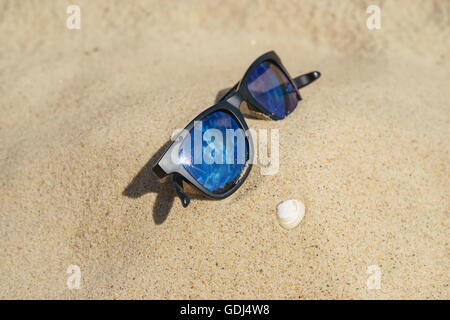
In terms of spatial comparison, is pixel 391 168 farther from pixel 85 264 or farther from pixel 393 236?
pixel 85 264

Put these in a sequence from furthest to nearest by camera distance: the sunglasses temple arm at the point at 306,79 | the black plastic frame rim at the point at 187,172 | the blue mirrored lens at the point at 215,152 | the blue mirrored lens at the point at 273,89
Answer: the sunglasses temple arm at the point at 306,79, the blue mirrored lens at the point at 273,89, the blue mirrored lens at the point at 215,152, the black plastic frame rim at the point at 187,172

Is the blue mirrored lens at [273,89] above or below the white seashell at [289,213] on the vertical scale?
above

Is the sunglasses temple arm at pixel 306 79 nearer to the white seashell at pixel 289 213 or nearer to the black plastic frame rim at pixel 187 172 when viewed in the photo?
the black plastic frame rim at pixel 187 172

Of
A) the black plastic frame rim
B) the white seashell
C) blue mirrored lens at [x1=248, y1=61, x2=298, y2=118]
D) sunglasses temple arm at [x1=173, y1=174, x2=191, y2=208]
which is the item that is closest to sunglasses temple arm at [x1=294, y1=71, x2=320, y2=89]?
blue mirrored lens at [x1=248, y1=61, x2=298, y2=118]

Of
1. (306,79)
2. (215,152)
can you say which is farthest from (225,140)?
(306,79)

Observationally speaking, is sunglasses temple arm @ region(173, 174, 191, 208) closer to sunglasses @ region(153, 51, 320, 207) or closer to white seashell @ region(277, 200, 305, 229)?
sunglasses @ region(153, 51, 320, 207)

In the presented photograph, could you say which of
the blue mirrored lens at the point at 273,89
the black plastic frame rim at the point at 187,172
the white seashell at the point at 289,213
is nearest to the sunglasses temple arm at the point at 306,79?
the blue mirrored lens at the point at 273,89

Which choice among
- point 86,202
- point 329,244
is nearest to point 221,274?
point 329,244
